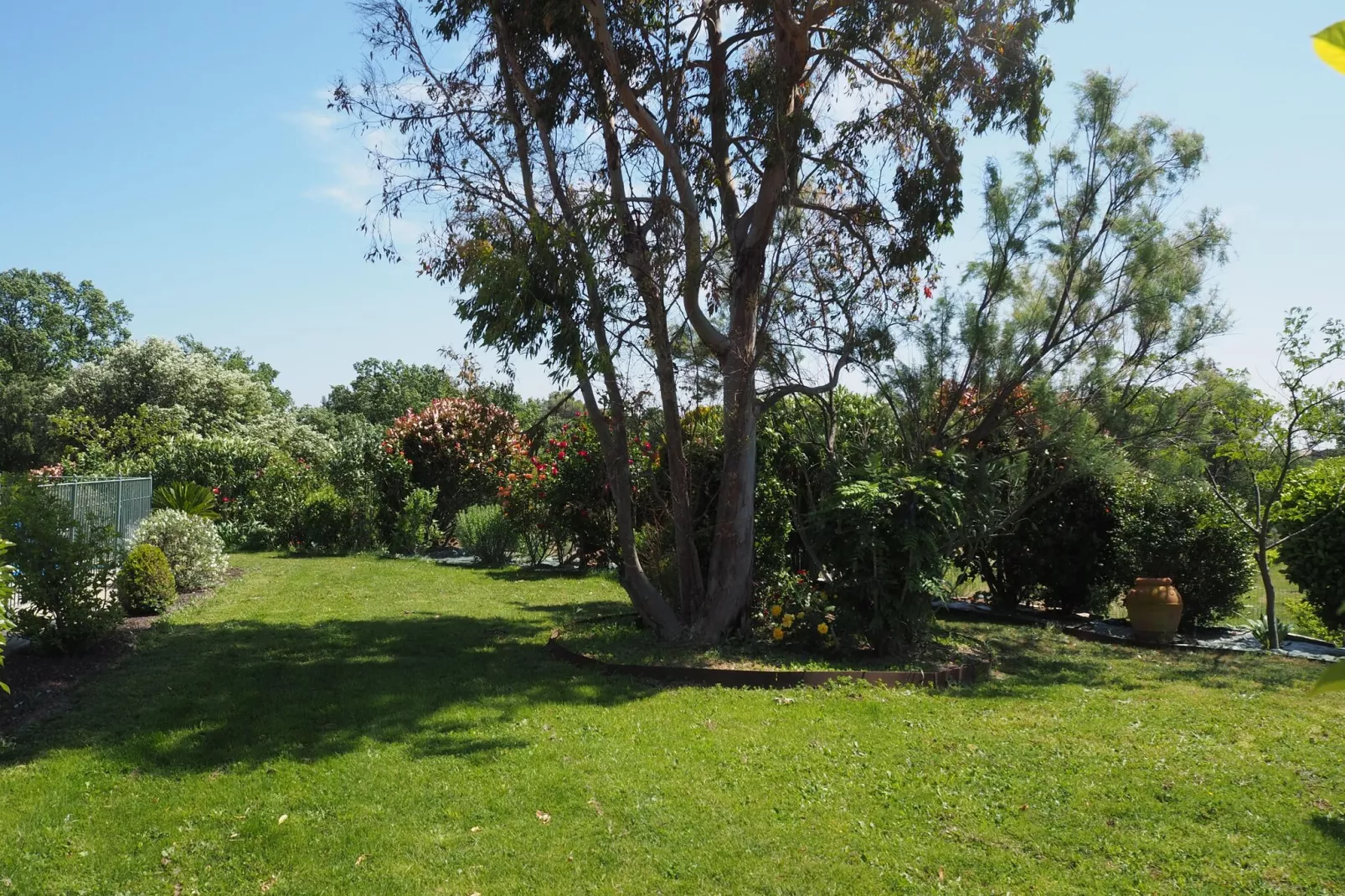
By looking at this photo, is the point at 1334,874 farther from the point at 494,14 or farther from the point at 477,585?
the point at 477,585

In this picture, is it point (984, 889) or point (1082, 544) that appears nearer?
point (984, 889)

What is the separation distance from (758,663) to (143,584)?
7356 mm

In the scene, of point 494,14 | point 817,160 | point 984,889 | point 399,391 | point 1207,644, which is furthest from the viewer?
point 399,391

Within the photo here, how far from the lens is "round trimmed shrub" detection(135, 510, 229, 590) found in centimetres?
1256

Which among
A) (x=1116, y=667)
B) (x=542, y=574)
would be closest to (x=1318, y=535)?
(x=1116, y=667)

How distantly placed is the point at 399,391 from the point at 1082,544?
130ft

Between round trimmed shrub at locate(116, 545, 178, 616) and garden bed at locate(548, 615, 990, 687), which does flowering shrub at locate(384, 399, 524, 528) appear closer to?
round trimmed shrub at locate(116, 545, 178, 616)

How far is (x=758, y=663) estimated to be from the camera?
26.1 ft

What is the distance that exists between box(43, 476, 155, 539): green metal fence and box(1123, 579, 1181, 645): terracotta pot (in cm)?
1193

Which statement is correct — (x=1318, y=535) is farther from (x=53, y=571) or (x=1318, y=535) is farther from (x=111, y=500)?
(x=111, y=500)

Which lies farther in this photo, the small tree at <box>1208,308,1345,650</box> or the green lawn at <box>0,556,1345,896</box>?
the small tree at <box>1208,308,1345,650</box>

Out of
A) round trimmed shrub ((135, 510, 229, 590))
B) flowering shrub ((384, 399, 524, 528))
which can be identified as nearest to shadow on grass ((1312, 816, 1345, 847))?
round trimmed shrub ((135, 510, 229, 590))

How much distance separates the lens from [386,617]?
35.6 feet

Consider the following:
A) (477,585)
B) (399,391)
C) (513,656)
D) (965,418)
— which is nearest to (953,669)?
(965,418)
